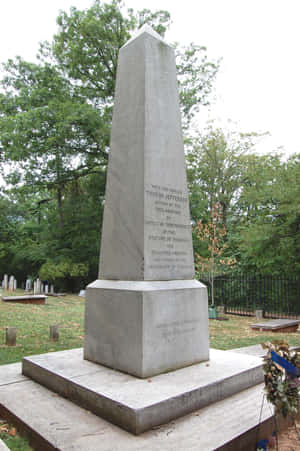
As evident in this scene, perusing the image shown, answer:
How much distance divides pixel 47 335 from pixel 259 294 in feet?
33.6

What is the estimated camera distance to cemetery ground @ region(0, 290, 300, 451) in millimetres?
6180

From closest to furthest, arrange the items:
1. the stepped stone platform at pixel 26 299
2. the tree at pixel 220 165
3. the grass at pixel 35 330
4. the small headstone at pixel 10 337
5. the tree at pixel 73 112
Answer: the grass at pixel 35 330, the small headstone at pixel 10 337, the stepped stone platform at pixel 26 299, the tree at pixel 73 112, the tree at pixel 220 165

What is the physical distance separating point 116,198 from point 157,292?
1400 mm

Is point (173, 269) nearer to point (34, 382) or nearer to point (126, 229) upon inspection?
point (126, 229)

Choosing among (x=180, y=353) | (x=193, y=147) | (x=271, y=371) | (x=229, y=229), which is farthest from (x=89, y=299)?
(x=193, y=147)

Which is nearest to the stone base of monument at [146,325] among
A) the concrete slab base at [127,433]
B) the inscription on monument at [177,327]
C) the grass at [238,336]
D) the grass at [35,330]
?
the inscription on monument at [177,327]

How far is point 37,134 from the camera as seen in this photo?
18.8m

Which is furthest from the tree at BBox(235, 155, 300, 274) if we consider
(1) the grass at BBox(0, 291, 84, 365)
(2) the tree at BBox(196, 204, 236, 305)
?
(1) the grass at BBox(0, 291, 84, 365)

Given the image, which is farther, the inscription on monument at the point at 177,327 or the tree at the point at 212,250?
the tree at the point at 212,250

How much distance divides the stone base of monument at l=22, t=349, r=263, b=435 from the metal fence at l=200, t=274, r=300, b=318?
36.4 ft

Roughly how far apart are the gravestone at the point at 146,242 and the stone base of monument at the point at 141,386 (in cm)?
20

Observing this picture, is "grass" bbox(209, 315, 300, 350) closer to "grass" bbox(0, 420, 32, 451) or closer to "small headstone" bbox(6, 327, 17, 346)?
"small headstone" bbox(6, 327, 17, 346)

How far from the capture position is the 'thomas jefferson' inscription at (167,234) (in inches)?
161

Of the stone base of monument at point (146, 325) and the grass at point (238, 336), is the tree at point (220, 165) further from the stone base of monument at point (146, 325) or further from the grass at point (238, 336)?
the stone base of monument at point (146, 325)
